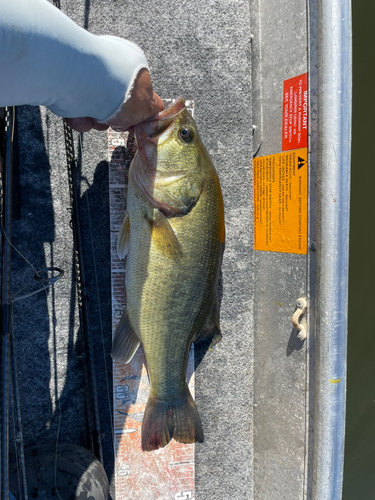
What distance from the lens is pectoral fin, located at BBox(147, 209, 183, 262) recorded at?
1.16m

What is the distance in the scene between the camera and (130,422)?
1.54 metres

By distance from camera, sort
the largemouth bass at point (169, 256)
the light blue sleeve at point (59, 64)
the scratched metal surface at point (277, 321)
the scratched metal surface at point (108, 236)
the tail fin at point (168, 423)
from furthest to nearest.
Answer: the scratched metal surface at point (108, 236), the scratched metal surface at point (277, 321), the tail fin at point (168, 423), the largemouth bass at point (169, 256), the light blue sleeve at point (59, 64)

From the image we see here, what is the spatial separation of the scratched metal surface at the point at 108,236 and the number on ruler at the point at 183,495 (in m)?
0.08

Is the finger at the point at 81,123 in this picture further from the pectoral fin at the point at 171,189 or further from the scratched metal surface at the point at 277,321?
the scratched metal surface at the point at 277,321

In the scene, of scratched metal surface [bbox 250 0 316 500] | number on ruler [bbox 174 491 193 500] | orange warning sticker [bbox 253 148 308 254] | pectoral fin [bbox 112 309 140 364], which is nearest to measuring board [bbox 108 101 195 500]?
number on ruler [bbox 174 491 193 500]

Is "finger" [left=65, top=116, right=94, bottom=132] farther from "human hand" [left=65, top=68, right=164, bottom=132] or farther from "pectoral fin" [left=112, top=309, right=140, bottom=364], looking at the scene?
"pectoral fin" [left=112, top=309, right=140, bottom=364]

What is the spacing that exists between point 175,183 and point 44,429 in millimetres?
1208

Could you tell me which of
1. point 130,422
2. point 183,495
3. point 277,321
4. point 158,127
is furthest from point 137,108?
point 183,495

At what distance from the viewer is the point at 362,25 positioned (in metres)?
1.69

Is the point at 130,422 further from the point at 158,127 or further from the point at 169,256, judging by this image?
the point at 158,127

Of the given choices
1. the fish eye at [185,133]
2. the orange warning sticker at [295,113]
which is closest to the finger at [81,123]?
the fish eye at [185,133]

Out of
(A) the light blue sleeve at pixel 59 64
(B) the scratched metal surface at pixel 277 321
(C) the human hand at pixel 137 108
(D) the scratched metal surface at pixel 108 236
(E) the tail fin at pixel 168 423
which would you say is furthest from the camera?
(D) the scratched metal surface at pixel 108 236

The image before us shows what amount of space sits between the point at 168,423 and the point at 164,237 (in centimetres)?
69

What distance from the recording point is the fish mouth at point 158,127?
114 cm
